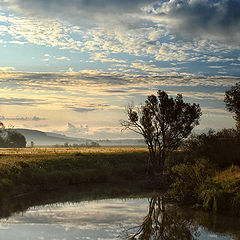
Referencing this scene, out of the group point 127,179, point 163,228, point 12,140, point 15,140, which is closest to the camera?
point 163,228

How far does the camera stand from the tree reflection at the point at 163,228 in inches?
680

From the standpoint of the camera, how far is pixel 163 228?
749 inches

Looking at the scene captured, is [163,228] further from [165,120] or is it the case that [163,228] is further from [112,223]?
[165,120]

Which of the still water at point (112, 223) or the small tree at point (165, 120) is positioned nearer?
the still water at point (112, 223)

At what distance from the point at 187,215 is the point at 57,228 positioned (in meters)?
8.52

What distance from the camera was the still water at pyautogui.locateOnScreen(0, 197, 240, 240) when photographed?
1733 centimetres

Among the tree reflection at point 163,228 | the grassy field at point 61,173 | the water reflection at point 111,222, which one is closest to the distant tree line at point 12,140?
the grassy field at point 61,173

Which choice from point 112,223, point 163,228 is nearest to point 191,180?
point 163,228

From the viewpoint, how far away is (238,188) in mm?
22656

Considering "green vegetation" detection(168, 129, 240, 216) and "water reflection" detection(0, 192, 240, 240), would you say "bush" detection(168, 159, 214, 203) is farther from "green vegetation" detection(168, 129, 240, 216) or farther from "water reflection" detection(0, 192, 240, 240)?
"water reflection" detection(0, 192, 240, 240)

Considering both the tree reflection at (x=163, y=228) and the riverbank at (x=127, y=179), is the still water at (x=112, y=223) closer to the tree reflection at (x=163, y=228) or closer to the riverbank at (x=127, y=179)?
the tree reflection at (x=163, y=228)

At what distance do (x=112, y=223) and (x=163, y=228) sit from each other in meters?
2.95

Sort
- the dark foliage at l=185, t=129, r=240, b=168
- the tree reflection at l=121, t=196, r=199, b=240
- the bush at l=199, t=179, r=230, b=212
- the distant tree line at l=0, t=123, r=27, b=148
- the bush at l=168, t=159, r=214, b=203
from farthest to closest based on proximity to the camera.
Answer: the distant tree line at l=0, t=123, r=27, b=148
the dark foliage at l=185, t=129, r=240, b=168
the bush at l=168, t=159, r=214, b=203
the bush at l=199, t=179, r=230, b=212
the tree reflection at l=121, t=196, r=199, b=240

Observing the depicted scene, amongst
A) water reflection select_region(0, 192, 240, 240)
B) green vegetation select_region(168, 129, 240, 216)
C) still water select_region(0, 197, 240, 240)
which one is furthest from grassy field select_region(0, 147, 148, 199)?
green vegetation select_region(168, 129, 240, 216)
